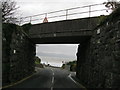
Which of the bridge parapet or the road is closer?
the road

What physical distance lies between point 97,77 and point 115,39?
4340 mm

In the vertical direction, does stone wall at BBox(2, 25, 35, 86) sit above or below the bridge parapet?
below

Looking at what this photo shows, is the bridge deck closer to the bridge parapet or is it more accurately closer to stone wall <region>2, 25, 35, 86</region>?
Result: the bridge parapet

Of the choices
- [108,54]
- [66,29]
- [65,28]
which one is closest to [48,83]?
[66,29]

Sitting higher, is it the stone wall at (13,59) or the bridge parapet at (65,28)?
the bridge parapet at (65,28)

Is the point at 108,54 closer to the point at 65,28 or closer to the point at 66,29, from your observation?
the point at 66,29

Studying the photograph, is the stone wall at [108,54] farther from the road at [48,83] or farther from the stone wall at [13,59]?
the stone wall at [13,59]

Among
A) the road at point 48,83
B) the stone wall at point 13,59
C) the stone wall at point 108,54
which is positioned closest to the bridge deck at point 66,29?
the stone wall at point 13,59

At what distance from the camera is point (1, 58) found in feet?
59.6

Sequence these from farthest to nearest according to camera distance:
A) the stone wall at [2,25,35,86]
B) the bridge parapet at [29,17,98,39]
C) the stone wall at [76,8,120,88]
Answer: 1. the bridge parapet at [29,17,98,39]
2. the stone wall at [2,25,35,86]
3. the stone wall at [76,8,120,88]

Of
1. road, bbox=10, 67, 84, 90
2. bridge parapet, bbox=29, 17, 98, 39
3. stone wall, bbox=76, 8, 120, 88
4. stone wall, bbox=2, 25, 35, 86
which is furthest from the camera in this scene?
bridge parapet, bbox=29, 17, 98, 39

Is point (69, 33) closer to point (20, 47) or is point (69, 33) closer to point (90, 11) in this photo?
point (90, 11)

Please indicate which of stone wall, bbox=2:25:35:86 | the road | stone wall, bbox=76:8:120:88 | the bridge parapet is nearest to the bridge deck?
the bridge parapet

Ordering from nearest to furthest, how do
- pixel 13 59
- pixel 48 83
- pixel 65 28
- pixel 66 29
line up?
1. pixel 13 59
2. pixel 48 83
3. pixel 66 29
4. pixel 65 28
